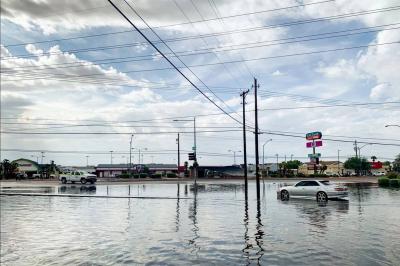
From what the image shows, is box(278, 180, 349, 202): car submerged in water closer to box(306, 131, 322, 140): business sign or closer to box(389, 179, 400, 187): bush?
box(389, 179, 400, 187): bush

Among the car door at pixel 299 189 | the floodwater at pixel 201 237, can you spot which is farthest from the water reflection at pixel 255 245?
the car door at pixel 299 189

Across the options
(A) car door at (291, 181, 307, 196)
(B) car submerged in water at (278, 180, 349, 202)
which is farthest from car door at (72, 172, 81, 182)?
(A) car door at (291, 181, 307, 196)

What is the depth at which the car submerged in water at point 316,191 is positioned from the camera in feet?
91.5

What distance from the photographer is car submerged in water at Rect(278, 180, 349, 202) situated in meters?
27.9

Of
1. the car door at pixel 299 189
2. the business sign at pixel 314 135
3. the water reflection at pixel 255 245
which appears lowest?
the water reflection at pixel 255 245

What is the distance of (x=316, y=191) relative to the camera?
2844cm

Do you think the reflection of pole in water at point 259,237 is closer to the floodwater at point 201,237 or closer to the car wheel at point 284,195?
the floodwater at point 201,237

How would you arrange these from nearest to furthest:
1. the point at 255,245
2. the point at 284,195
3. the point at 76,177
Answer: the point at 255,245
the point at 284,195
the point at 76,177

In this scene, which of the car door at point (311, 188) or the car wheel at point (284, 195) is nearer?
the car door at point (311, 188)

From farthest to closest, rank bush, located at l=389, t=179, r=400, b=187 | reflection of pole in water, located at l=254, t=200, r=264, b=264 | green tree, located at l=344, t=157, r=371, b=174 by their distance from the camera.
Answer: green tree, located at l=344, t=157, r=371, b=174
bush, located at l=389, t=179, r=400, b=187
reflection of pole in water, located at l=254, t=200, r=264, b=264

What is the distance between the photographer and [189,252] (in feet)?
37.7

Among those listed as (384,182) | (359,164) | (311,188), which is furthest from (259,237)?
(359,164)

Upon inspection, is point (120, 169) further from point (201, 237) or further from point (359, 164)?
point (201, 237)

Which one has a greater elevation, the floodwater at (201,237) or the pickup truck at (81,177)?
the pickup truck at (81,177)
